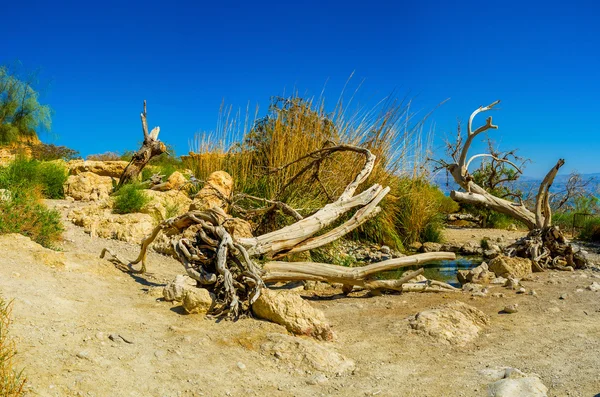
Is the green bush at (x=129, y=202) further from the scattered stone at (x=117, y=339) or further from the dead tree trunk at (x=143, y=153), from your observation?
the scattered stone at (x=117, y=339)

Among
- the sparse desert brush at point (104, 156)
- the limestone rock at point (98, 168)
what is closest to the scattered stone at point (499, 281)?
the limestone rock at point (98, 168)

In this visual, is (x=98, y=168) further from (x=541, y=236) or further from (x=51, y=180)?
(x=541, y=236)

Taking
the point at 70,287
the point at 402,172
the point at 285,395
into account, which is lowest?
the point at 285,395

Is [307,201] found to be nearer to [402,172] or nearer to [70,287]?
[402,172]

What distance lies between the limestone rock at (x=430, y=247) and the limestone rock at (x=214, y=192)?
399 centimetres

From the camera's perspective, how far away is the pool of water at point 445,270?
7039mm

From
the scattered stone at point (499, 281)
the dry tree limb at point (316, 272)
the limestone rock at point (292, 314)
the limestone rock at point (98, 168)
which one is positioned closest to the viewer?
the limestone rock at point (292, 314)

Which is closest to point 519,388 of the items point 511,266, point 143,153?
point 511,266

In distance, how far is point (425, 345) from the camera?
3.65m

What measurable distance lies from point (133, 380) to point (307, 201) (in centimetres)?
532

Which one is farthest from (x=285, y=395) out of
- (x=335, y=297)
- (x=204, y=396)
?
(x=335, y=297)

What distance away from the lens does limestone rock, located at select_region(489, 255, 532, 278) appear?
643 centimetres

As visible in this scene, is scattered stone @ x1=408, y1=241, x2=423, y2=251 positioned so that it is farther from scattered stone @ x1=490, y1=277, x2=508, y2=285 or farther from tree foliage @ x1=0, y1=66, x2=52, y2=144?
tree foliage @ x1=0, y1=66, x2=52, y2=144

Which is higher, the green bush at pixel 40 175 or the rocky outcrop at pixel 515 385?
the green bush at pixel 40 175
